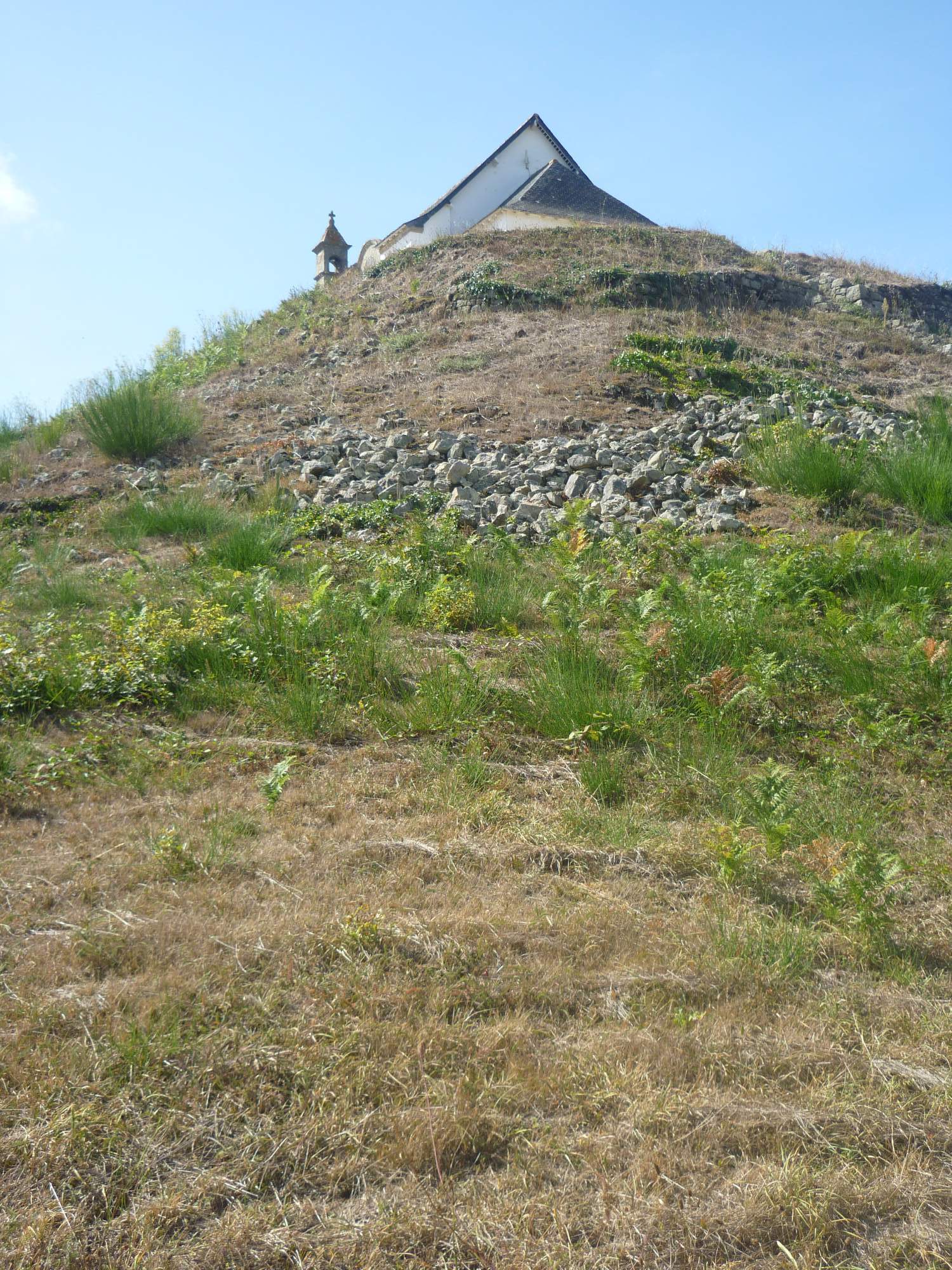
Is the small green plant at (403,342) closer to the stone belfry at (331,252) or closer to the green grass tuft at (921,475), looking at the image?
the green grass tuft at (921,475)

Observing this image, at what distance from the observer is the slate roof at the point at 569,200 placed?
23141 millimetres

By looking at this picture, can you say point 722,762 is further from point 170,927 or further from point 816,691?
point 170,927

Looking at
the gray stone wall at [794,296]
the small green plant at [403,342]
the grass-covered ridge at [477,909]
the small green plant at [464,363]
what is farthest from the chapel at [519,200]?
the grass-covered ridge at [477,909]

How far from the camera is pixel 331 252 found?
32531 mm

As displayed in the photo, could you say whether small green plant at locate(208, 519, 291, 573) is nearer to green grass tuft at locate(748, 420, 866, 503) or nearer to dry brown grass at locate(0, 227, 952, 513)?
dry brown grass at locate(0, 227, 952, 513)

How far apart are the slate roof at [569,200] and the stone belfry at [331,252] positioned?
896 cm

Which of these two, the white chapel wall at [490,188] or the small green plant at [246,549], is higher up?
the white chapel wall at [490,188]

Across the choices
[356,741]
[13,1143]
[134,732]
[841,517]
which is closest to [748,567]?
[841,517]

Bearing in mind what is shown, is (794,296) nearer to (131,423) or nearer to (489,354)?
(489,354)

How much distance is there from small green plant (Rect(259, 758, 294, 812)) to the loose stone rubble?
4.18 metres

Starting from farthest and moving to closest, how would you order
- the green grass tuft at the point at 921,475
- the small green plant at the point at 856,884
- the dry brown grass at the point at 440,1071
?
the green grass tuft at the point at 921,475, the small green plant at the point at 856,884, the dry brown grass at the point at 440,1071

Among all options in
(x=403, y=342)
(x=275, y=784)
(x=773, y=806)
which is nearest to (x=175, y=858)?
(x=275, y=784)

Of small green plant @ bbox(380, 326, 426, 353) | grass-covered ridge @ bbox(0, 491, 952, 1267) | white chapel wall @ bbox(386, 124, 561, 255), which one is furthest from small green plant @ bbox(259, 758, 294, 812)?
white chapel wall @ bbox(386, 124, 561, 255)

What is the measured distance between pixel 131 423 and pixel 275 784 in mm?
7674
